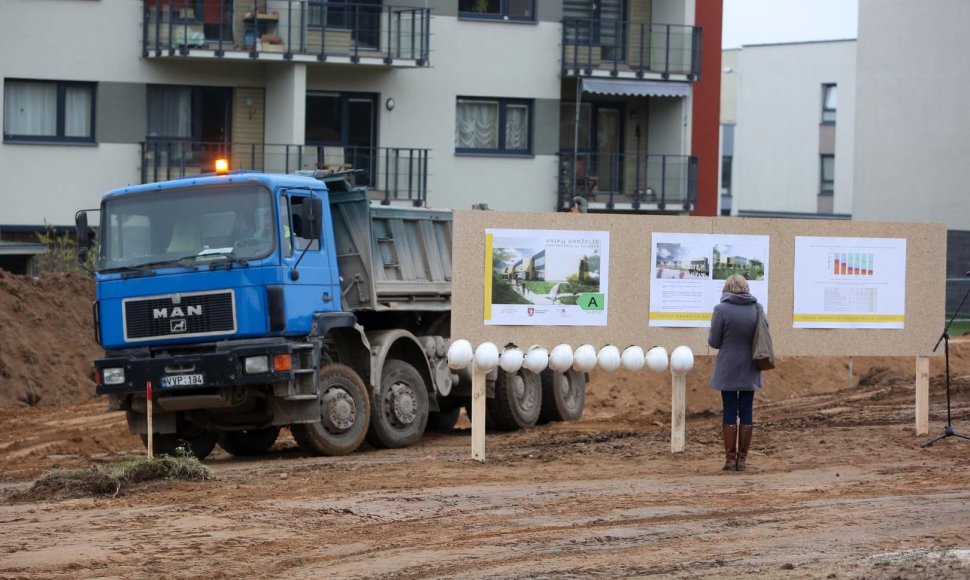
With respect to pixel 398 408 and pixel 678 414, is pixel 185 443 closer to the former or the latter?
pixel 398 408

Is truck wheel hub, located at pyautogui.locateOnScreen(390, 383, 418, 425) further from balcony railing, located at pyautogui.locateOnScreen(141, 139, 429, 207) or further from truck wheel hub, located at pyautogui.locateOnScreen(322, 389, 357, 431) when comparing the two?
balcony railing, located at pyautogui.locateOnScreen(141, 139, 429, 207)

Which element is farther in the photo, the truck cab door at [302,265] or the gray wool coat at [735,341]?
the truck cab door at [302,265]

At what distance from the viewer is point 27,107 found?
31.0 metres

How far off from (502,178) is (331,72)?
4.60 m

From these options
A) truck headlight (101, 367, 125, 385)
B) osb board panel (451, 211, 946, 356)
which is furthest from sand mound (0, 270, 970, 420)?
truck headlight (101, 367, 125, 385)

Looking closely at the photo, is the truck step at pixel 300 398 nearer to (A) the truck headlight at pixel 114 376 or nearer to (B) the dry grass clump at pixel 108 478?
(A) the truck headlight at pixel 114 376

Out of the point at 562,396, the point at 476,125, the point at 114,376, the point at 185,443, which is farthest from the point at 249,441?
the point at 476,125

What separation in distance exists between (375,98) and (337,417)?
17.4 meters

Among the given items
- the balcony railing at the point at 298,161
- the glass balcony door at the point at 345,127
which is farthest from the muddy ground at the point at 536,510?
the glass balcony door at the point at 345,127

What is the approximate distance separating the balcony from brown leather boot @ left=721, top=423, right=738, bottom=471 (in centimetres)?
1888

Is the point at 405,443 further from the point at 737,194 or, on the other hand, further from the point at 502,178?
the point at 737,194

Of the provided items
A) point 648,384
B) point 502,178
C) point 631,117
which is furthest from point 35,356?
point 631,117

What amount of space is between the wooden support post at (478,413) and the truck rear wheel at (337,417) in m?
1.98

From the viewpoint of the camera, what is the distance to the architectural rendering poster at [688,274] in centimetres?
1617
